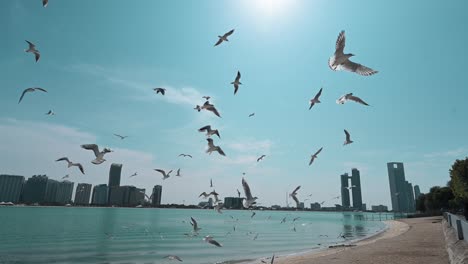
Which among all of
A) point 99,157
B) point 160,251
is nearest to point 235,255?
point 160,251

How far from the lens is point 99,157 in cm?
1541

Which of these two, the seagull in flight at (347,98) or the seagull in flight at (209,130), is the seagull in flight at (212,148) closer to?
the seagull in flight at (209,130)

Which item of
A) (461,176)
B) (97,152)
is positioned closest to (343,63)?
(97,152)

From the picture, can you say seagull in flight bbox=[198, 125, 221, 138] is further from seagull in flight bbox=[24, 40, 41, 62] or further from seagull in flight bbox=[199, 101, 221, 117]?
seagull in flight bbox=[24, 40, 41, 62]

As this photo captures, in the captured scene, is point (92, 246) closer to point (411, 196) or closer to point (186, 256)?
point (186, 256)

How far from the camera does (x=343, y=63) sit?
10773 millimetres

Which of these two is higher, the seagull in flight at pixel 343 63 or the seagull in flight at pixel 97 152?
the seagull in flight at pixel 343 63

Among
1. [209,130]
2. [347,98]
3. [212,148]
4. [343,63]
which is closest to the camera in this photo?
[343,63]

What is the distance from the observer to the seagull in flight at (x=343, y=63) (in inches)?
398

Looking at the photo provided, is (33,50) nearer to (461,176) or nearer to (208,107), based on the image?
(208,107)

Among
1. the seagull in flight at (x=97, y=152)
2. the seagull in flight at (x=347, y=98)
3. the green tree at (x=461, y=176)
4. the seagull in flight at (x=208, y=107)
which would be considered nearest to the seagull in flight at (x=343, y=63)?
the seagull in flight at (x=347, y=98)

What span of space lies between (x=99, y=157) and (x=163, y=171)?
5.83m

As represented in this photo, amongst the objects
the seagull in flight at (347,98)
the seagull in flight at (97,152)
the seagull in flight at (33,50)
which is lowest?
the seagull in flight at (97,152)

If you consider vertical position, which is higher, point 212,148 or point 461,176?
point 461,176
